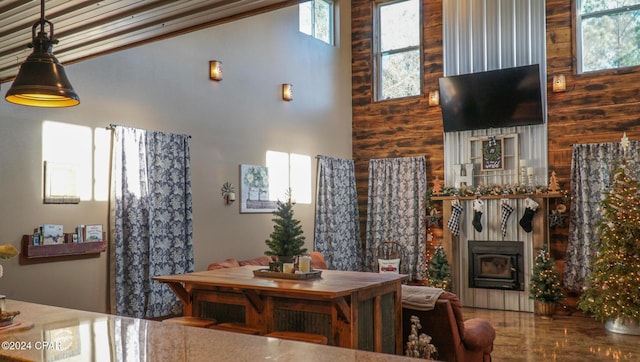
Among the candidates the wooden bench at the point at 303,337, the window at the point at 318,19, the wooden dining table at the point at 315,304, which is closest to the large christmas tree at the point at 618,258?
the wooden dining table at the point at 315,304

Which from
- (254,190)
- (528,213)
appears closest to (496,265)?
(528,213)

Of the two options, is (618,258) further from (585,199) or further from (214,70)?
(214,70)

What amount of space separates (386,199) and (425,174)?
826 millimetres

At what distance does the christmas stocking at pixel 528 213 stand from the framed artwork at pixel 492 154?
730 mm

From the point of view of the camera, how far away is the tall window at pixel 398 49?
30.2 feet

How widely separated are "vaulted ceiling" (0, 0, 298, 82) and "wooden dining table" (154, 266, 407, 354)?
1.83m

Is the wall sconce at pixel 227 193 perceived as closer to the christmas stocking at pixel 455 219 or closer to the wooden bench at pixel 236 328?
the wooden bench at pixel 236 328

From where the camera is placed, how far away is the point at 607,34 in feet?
24.5

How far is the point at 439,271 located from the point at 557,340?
2336 mm

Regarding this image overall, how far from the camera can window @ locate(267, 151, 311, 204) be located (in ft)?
25.7

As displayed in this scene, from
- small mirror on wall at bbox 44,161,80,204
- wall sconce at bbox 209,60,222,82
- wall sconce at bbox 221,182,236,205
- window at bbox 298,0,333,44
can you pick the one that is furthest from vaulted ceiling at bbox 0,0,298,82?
window at bbox 298,0,333,44

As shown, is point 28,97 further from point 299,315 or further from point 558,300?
point 558,300

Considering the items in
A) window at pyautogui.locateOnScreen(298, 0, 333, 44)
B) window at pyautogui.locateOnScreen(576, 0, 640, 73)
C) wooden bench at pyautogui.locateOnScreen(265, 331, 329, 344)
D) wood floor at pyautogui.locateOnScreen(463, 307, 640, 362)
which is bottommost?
wood floor at pyautogui.locateOnScreen(463, 307, 640, 362)

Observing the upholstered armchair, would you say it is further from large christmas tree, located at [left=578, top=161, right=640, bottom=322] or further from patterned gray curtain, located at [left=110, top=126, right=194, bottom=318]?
Result: patterned gray curtain, located at [left=110, top=126, right=194, bottom=318]
